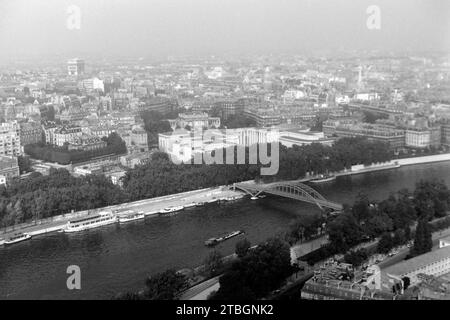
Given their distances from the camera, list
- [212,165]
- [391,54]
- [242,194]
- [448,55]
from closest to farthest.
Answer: [242,194]
[212,165]
[448,55]
[391,54]

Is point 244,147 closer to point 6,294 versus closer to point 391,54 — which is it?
point 6,294

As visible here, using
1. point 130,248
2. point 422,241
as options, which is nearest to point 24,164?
point 130,248

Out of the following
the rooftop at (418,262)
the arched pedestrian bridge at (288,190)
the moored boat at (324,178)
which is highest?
the rooftop at (418,262)

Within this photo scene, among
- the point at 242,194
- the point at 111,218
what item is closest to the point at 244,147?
the point at 242,194

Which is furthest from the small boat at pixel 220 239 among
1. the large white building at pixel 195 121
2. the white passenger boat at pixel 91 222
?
the large white building at pixel 195 121

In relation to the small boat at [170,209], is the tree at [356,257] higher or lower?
higher

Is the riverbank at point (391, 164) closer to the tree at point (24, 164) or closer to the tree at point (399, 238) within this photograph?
the tree at point (399, 238)
